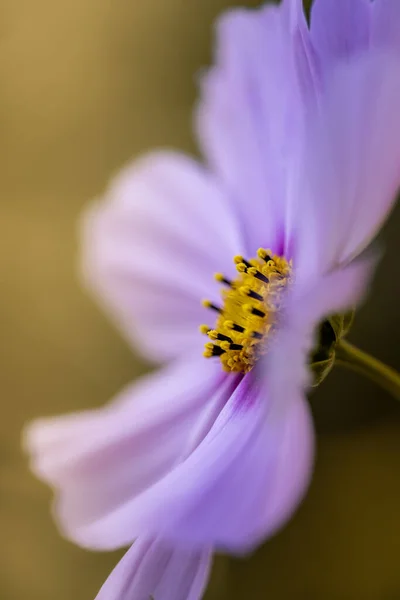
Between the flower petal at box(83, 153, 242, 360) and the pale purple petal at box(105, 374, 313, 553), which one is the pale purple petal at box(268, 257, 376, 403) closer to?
the pale purple petal at box(105, 374, 313, 553)

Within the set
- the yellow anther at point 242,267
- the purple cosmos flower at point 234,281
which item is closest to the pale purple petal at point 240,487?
the purple cosmos flower at point 234,281

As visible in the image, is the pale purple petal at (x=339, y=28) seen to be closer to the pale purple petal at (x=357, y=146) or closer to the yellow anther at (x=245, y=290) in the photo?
the pale purple petal at (x=357, y=146)

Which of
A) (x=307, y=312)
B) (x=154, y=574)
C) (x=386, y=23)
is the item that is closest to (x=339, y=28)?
(x=386, y=23)

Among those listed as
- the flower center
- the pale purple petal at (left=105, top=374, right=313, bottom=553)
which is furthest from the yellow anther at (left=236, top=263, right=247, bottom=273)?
the pale purple petal at (left=105, top=374, right=313, bottom=553)

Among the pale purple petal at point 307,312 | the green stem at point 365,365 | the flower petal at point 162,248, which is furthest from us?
the flower petal at point 162,248

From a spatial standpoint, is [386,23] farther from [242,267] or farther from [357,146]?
[242,267]
